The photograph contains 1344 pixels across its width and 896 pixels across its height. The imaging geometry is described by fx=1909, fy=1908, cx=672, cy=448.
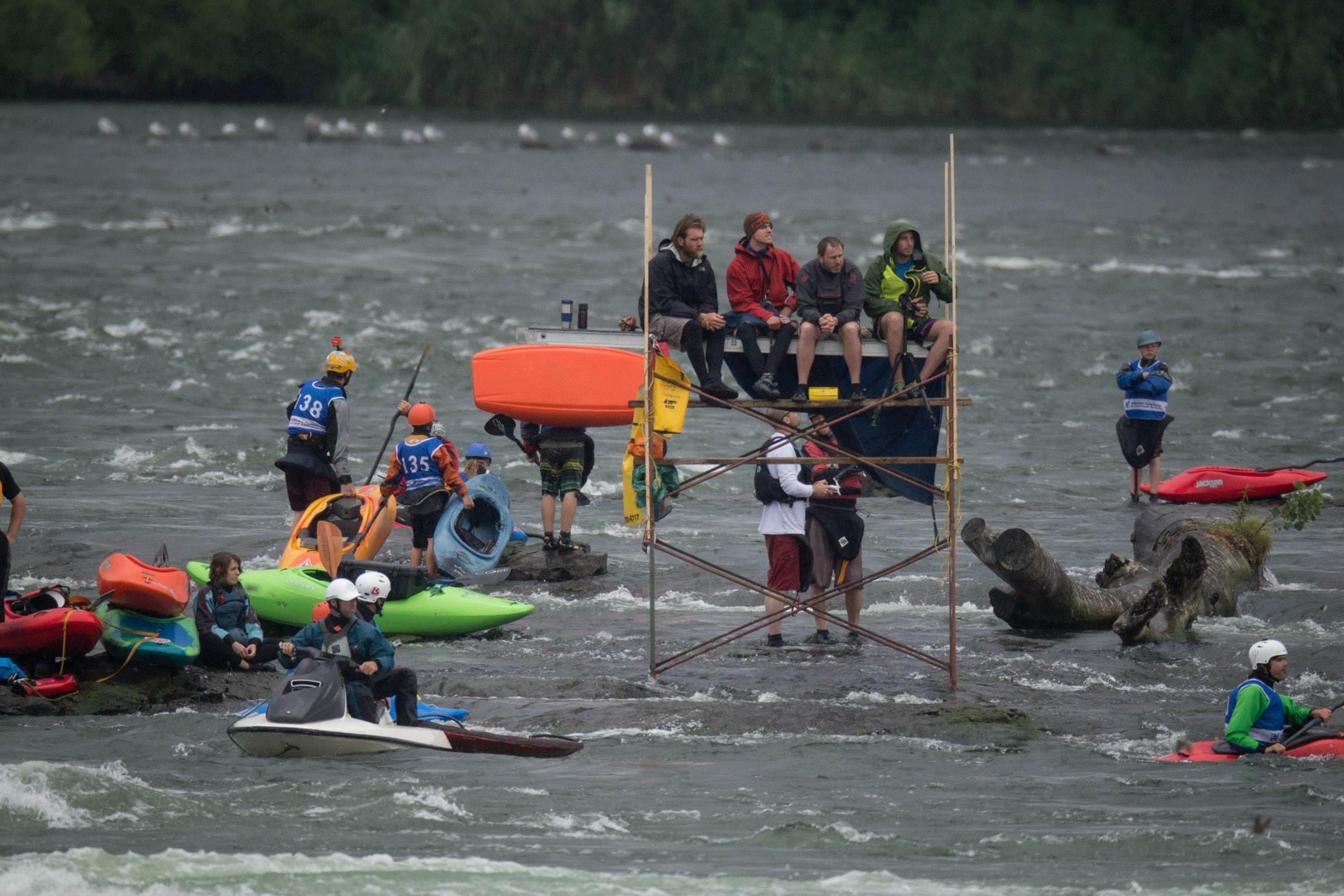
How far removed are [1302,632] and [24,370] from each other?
22.4m

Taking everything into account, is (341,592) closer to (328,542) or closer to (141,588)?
(141,588)

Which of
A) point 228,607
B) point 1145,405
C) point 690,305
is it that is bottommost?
point 228,607

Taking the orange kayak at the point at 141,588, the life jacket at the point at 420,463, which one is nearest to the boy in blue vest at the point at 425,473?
the life jacket at the point at 420,463

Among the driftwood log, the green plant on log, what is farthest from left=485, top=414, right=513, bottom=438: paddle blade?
the green plant on log

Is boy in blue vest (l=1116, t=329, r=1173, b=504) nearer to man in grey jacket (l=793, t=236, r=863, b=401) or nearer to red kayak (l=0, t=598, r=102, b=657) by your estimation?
man in grey jacket (l=793, t=236, r=863, b=401)

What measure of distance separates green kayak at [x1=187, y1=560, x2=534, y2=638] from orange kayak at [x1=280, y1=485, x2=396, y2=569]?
67cm

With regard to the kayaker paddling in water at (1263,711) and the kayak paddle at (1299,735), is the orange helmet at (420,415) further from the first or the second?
the kayak paddle at (1299,735)

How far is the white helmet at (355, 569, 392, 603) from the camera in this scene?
1192cm

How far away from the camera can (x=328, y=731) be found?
11.4 m

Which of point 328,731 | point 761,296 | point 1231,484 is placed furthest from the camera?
point 1231,484

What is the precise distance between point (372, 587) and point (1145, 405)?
32.6ft

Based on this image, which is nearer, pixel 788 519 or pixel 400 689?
pixel 400 689

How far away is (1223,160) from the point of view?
241 ft

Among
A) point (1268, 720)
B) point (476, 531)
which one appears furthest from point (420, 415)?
point (1268, 720)
